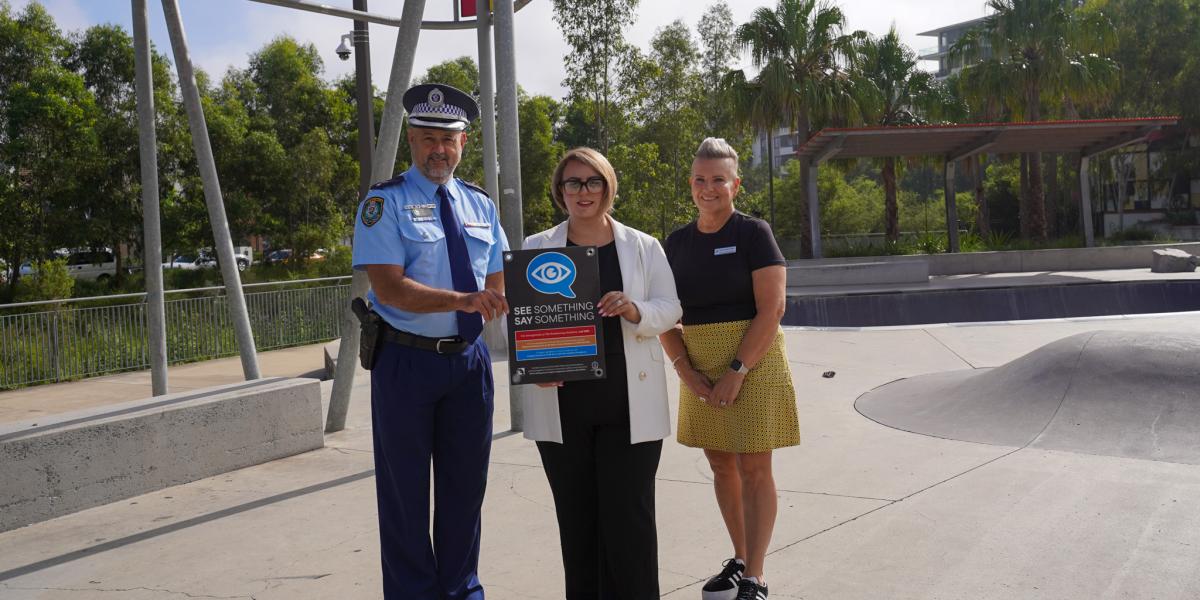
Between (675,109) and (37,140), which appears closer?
(37,140)

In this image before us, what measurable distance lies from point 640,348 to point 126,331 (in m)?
12.9

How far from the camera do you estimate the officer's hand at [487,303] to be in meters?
3.22

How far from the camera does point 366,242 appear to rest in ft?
10.9

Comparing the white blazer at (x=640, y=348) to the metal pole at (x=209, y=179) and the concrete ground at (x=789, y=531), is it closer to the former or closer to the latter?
the concrete ground at (x=789, y=531)

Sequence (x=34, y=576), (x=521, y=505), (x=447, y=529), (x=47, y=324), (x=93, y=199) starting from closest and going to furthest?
(x=447, y=529)
(x=34, y=576)
(x=521, y=505)
(x=47, y=324)
(x=93, y=199)

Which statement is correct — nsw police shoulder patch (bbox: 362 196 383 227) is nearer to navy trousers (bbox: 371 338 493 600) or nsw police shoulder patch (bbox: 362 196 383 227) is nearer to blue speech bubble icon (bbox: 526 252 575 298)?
navy trousers (bbox: 371 338 493 600)

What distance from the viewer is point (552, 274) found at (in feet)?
10.3

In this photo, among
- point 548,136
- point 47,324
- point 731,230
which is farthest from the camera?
point 548,136

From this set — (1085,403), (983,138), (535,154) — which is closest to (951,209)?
(983,138)

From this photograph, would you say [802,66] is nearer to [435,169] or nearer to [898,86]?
[898,86]

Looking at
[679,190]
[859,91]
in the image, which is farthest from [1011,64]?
[679,190]

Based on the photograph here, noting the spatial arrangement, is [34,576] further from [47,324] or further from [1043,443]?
[47,324]

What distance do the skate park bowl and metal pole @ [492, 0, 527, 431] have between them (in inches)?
441

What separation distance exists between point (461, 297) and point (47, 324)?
11966 mm
